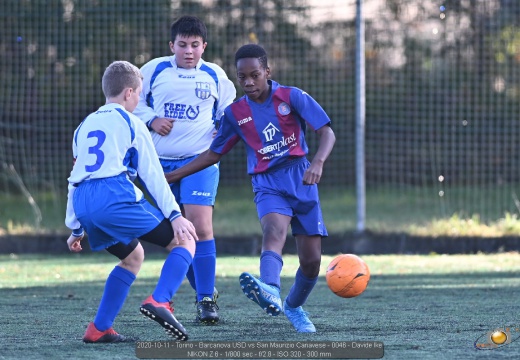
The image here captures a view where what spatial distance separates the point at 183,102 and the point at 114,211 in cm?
193

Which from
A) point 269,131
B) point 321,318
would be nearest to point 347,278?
point 321,318

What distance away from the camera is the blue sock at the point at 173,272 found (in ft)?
16.8

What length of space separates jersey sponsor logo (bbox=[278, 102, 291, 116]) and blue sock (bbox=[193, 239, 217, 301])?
1.17m

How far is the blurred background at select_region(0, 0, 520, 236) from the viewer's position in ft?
43.8

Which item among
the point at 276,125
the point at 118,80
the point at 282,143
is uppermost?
the point at 118,80

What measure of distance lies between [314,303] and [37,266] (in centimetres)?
419

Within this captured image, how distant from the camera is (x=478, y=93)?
534 inches

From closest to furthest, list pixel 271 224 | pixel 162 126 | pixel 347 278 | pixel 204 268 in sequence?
pixel 271 224, pixel 347 278, pixel 204 268, pixel 162 126

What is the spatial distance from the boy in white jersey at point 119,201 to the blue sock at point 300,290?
846 mm

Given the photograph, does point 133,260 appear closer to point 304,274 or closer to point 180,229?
point 180,229

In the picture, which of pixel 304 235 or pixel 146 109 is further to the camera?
pixel 146 109

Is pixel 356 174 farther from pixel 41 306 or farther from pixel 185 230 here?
pixel 185 230

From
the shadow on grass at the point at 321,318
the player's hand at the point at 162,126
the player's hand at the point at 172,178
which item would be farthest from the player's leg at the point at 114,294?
the player's hand at the point at 162,126

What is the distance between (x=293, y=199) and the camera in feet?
19.3
